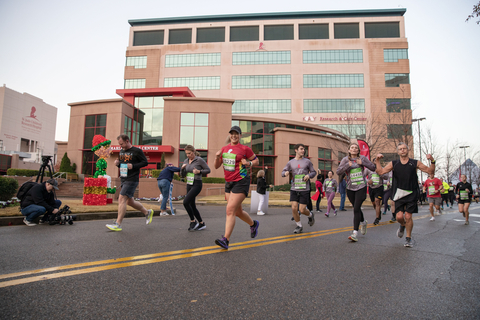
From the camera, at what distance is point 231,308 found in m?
2.57

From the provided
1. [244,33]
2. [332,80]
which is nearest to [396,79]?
[332,80]

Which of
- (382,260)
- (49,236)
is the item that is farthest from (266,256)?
(49,236)

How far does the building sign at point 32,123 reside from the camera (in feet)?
340

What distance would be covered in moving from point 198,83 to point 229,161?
49.9 m

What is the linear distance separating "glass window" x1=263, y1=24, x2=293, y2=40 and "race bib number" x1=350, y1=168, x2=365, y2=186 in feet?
172

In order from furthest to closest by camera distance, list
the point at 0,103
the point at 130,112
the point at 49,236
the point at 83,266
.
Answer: the point at 0,103 < the point at 130,112 < the point at 49,236 < the point at 83,266

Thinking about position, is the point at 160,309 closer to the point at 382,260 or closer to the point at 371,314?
the point at 371,314

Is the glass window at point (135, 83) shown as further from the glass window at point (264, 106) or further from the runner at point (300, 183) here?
the runner at point (300, 183)

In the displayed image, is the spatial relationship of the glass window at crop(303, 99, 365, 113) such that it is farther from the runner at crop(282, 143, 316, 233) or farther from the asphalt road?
the asphalt road

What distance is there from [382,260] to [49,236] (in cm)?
583

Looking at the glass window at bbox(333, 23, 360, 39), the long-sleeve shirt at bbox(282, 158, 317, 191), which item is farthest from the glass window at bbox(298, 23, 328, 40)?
the long-sleeve shirt at bbox(282, 158, 317, 191)

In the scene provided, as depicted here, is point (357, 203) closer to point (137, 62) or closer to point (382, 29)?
point (137, 62)

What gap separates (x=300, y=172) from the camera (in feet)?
23.7

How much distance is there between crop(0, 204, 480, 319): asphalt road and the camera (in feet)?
8.31
